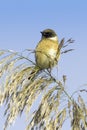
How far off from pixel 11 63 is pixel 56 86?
43 cm

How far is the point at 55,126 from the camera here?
8.91ft

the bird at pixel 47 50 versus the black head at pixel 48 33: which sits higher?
the black head at pixel 48 33

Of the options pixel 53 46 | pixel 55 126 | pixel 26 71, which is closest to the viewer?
pixel 55 126

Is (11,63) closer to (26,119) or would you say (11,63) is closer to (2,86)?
(2,86)

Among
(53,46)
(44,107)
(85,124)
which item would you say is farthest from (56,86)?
(53,46)

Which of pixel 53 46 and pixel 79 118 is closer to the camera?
pixel 79 118

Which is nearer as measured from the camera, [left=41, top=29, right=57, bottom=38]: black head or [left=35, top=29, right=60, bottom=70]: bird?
[left=35, top=29, right=60, bottom=70]: bird

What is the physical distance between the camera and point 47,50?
14.1 feet

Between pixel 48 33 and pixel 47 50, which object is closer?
pixel 47 50

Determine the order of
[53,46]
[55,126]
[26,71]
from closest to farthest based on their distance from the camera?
1. [55,126]
2. [26,71]
3. [53,46]

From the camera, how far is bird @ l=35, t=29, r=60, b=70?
409cm

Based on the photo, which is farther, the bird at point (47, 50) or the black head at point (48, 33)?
→ the black head at point (48, 33)

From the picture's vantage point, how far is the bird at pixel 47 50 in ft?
13.4

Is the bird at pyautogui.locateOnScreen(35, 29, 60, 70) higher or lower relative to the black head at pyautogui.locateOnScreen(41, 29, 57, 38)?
lower
